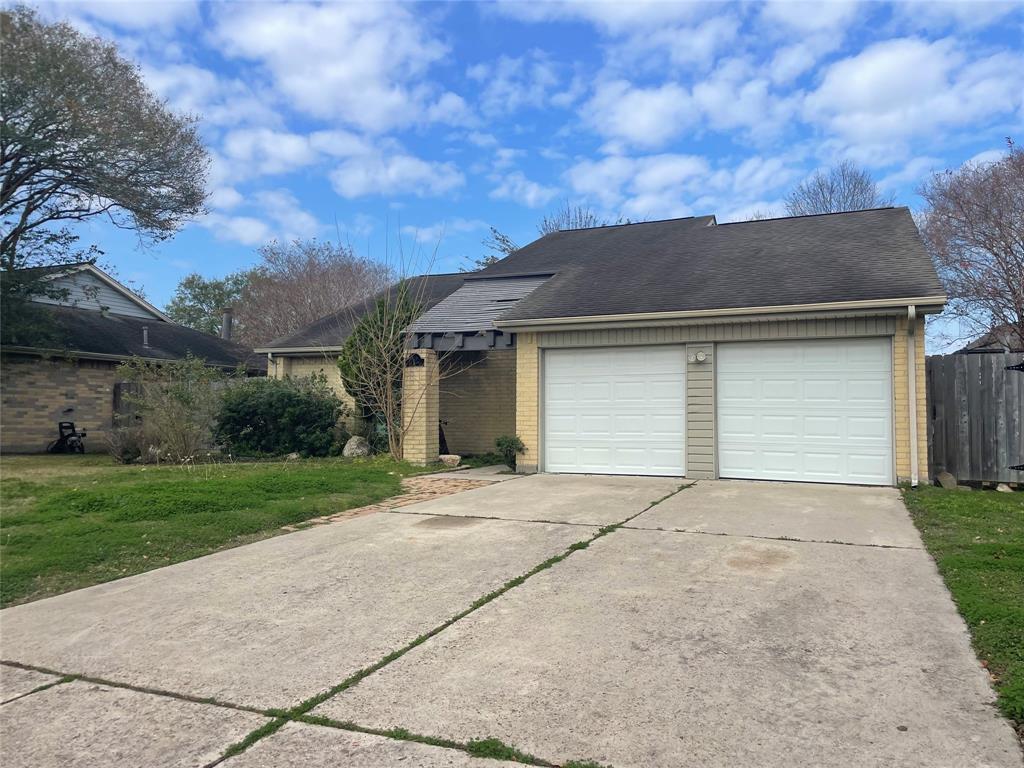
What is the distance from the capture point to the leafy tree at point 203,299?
45094mm

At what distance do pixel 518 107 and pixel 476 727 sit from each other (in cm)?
1302

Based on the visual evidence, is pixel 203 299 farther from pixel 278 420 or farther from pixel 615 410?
pixel 615 410

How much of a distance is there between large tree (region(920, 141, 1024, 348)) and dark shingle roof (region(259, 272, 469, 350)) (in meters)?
14.8

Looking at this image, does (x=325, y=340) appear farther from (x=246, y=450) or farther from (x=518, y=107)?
(x=518, y=107)

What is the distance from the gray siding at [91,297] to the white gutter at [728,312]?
14.9 metres

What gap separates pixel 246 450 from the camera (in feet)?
51.0

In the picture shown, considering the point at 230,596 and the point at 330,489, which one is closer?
the point at 230,596

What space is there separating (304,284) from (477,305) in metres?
26.8

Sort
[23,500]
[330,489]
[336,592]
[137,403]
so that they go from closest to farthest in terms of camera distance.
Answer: [336,592], [23,500], [330,489], [137,403]

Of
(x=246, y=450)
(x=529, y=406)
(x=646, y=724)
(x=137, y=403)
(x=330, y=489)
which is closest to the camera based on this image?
(x=646, y=724)

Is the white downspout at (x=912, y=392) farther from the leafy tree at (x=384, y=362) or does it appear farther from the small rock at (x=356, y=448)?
the small rock at (x=356, y=448)

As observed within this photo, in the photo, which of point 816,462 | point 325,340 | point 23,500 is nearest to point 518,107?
point 325,340

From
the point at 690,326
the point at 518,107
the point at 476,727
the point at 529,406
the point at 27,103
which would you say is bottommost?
the point at 476,727

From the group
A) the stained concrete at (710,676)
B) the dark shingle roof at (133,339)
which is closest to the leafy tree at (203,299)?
the dark shingle roof at (133,339)
